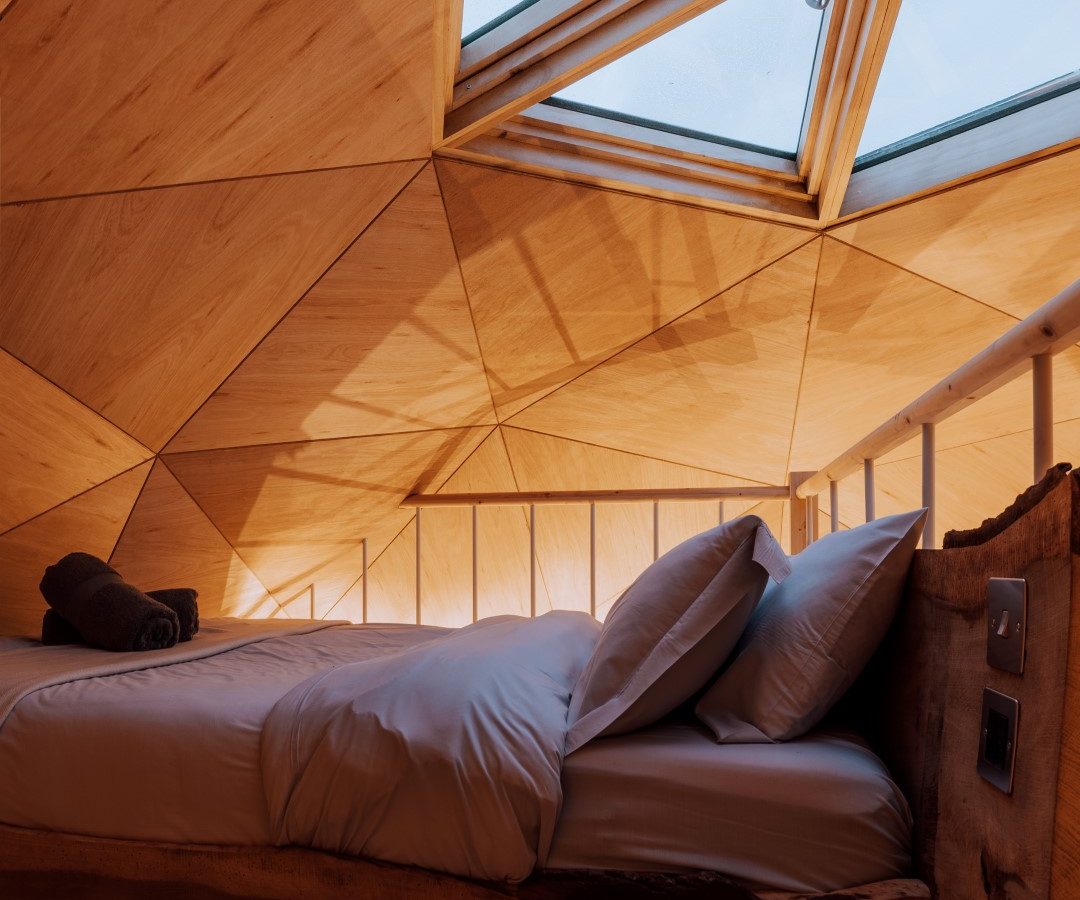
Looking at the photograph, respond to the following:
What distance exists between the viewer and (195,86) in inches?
82.5

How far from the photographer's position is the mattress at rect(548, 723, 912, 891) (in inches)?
44.8

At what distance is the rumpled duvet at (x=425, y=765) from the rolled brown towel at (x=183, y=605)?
1.17 m

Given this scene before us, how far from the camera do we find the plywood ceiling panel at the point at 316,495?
3551 millimetres

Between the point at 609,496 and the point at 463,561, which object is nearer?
the point at 609,496

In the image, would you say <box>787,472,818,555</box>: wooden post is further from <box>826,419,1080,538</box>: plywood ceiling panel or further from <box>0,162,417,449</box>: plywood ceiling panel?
<box>0,162,417,449</box>: plywood ceiling panel

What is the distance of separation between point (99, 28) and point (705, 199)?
6.34 ft

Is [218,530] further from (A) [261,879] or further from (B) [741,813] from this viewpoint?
(B) [741,813]

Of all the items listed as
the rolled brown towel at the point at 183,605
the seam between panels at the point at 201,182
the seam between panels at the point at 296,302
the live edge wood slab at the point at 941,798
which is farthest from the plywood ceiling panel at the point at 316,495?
the live edge wood slab at the point at 941,798

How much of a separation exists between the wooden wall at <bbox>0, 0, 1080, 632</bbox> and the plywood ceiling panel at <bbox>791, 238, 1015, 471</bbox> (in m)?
0.01

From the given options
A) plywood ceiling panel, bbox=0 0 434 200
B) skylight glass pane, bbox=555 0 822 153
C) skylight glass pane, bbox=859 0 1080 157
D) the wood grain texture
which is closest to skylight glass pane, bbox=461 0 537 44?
skylight glass pane, bbox=555 0 822 153

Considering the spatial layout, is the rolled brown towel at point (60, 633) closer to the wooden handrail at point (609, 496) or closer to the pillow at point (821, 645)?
the wooden handrail at point (609, 496)

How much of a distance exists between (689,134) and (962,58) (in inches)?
37.0

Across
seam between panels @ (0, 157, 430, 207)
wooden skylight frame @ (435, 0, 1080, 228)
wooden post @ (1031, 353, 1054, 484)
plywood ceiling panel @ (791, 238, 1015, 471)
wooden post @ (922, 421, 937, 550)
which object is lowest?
wooden post @ (922, 421, 937, 550)

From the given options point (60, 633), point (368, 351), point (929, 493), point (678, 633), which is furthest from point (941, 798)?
point (368, 351)
